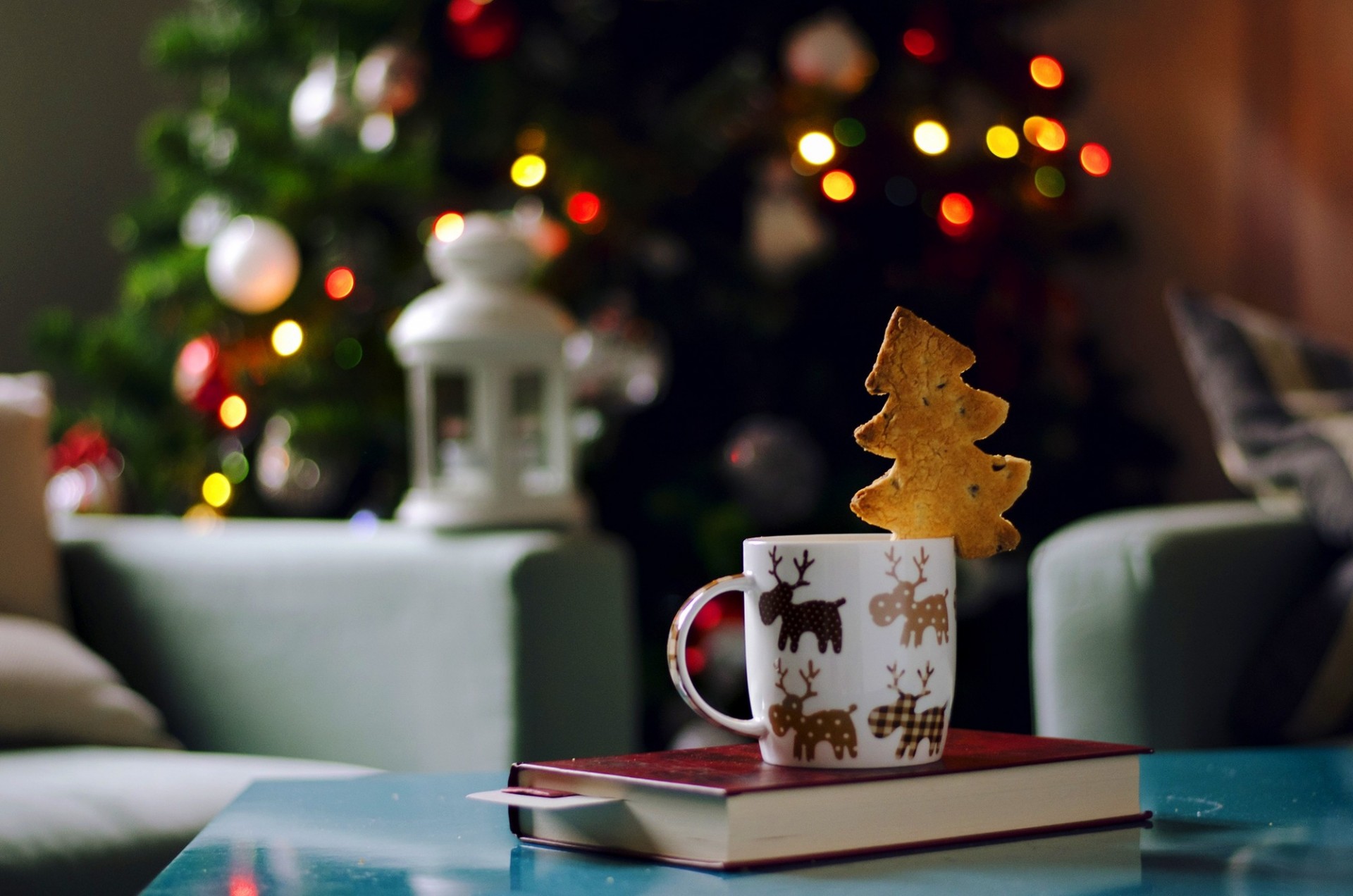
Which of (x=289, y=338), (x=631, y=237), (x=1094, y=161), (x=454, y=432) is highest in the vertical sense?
(x=1094, y=161)

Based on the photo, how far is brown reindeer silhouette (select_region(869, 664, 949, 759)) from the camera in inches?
23.4

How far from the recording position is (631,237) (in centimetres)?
232

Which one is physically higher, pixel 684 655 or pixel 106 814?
pixel 684 655

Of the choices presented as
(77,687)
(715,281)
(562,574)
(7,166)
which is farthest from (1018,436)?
(7,166)

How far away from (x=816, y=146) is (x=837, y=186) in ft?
0.23

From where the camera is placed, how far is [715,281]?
2.33m

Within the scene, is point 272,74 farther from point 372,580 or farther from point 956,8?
point 372,580

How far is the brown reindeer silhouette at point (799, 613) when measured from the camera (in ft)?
1.97

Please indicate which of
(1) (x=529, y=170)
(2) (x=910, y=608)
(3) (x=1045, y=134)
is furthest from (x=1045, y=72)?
(2) (x=910, y=608)

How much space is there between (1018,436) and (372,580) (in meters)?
1.38

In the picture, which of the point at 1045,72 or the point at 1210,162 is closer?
the point at 1045,72

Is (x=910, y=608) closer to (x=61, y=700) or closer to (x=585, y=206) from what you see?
(x=61, y=700)

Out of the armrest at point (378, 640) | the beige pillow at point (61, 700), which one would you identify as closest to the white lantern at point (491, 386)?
the armrest at point (378, 640)

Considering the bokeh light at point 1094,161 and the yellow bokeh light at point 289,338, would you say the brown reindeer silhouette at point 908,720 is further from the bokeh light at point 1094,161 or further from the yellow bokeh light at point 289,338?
the bokeh light at point 1094,161
